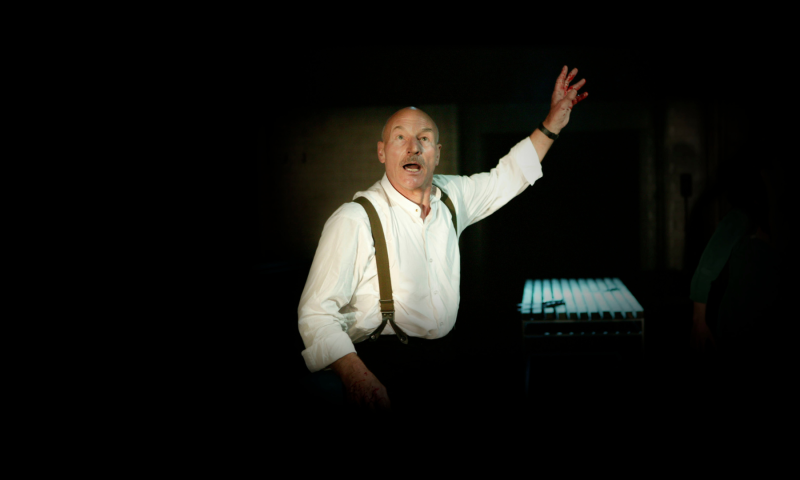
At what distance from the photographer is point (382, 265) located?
1.90 m

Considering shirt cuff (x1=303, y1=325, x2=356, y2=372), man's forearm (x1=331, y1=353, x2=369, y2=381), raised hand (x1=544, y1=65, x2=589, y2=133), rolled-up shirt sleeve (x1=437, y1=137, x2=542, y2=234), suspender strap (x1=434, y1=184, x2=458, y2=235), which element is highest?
raised hand (x1=544, y1=65, x2=589, y2=133)

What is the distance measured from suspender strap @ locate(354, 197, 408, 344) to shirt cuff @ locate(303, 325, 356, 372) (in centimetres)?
22

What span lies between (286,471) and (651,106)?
153 inches

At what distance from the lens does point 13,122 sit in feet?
8.27

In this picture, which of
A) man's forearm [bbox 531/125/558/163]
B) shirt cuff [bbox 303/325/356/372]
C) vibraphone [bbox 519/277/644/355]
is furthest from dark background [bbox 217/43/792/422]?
shirt cuff [bbox 303/325/356/372]

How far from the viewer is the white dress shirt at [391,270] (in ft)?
5.81

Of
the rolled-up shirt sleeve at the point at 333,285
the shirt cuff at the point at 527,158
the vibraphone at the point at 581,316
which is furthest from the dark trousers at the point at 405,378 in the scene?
the shirt cuff at the point at 527,158

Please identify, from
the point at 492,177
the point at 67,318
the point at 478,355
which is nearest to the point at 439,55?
the point at 492,177

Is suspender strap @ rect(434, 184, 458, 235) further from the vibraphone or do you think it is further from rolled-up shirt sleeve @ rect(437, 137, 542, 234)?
the vibraphone

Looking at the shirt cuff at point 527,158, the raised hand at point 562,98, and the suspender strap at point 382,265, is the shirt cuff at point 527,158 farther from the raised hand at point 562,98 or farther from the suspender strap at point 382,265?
the suspender strap at point 382,265

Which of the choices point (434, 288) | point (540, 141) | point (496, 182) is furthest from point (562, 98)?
point (434, 288)

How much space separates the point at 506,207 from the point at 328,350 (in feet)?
9.82

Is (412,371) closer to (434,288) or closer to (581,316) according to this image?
(434,288)

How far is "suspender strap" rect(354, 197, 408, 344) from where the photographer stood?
188cm
